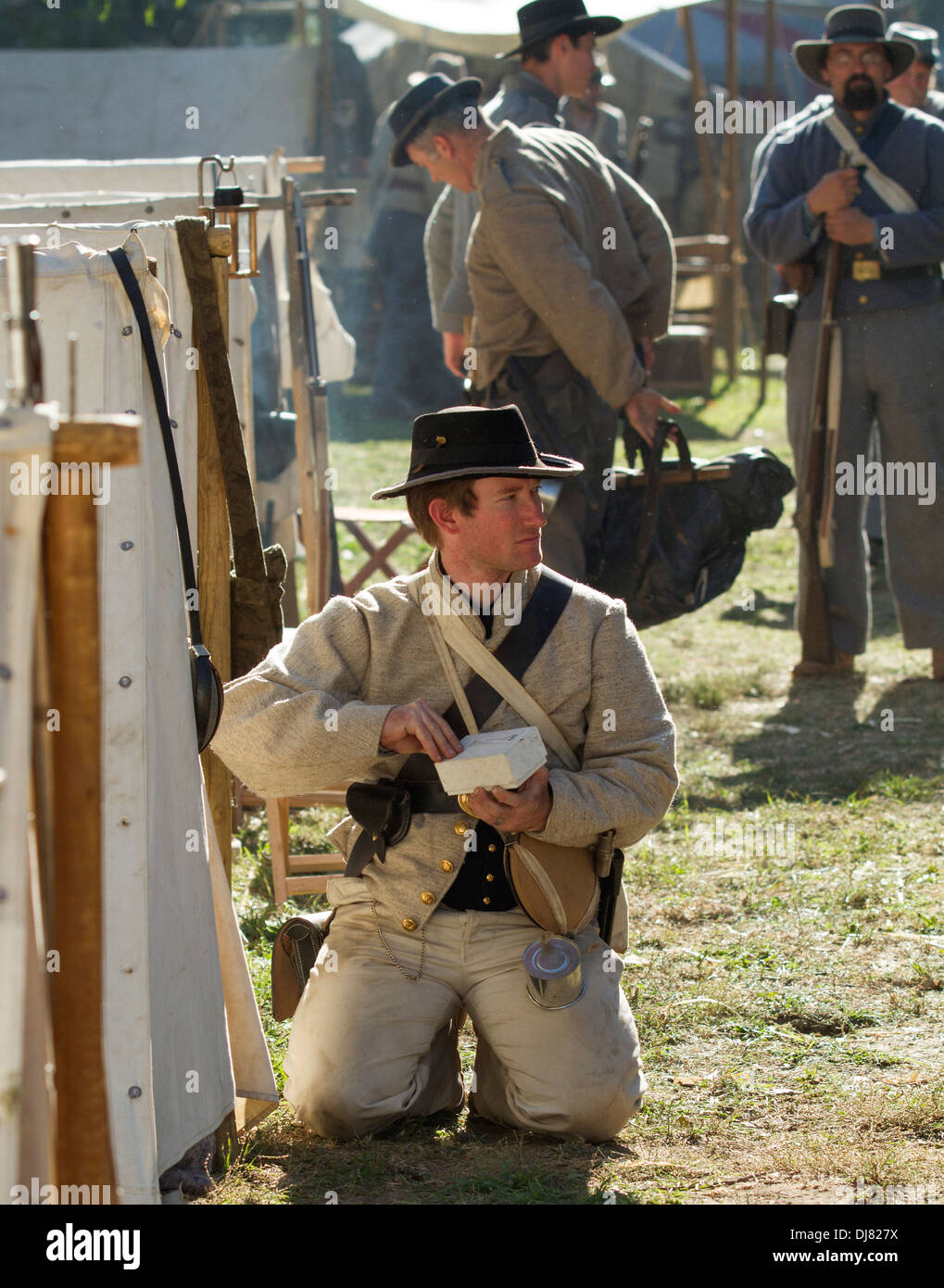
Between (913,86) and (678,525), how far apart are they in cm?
364

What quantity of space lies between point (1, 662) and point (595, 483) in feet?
12.2

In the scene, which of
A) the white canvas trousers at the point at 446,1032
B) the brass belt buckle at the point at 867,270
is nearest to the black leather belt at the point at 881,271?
the brass belt buckle at the point at 867,270

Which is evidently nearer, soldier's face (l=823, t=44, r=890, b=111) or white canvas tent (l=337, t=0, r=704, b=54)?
soldier's face (l=823, t=44, r=890, b=111)

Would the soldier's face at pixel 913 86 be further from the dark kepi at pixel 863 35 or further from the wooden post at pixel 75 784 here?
the wooden post at pixel 75 784

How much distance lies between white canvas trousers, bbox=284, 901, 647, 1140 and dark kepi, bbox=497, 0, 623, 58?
379cm

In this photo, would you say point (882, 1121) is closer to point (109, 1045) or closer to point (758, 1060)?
point (758, 1060)

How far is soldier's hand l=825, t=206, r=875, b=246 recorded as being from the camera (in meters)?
6.16

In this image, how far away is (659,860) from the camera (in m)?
4.74

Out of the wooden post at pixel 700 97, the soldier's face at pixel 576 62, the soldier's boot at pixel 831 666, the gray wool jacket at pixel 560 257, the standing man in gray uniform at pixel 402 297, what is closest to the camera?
the gray wool jacket at pixel 560 257

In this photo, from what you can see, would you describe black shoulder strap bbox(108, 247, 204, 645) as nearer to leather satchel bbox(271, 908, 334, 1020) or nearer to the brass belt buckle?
leather satchel bbox(271, 908, 334, 1020)

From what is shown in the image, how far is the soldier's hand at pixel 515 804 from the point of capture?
9.61 feet

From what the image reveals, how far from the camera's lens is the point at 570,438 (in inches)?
212

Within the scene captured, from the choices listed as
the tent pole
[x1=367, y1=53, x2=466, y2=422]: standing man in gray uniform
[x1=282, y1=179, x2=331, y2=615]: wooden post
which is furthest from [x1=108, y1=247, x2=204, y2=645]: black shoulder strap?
[x1=367, y1=53, x2=466, y2=422]: standing man in gray uniform

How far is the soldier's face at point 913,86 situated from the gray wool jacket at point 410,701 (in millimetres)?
5443
